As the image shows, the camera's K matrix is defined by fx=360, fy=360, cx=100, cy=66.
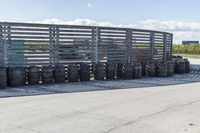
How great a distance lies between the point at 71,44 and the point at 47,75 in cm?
277

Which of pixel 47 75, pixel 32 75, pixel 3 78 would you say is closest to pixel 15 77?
pixel 3 78

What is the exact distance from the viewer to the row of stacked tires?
13391 millimetres

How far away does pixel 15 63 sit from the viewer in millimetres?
14742

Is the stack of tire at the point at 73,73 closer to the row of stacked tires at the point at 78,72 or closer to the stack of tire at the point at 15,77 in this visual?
the row of stacked tires at the point at 78,72

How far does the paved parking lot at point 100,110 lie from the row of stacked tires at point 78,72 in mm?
777

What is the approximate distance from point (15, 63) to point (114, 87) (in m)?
4.25

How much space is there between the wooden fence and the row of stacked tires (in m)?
0.91

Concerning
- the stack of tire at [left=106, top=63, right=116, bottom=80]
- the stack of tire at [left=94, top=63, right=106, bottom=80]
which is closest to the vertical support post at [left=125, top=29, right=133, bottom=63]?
the stack of tire at [left=106, top=63, right=116, bottom=80]

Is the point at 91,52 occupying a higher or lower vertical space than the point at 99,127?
higher

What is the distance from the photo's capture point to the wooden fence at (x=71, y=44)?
48.3 ft

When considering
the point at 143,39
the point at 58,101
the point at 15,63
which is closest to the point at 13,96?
the point at 58,101

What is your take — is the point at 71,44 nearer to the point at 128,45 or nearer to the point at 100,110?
the point at 128,45

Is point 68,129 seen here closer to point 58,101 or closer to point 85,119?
point 85,119

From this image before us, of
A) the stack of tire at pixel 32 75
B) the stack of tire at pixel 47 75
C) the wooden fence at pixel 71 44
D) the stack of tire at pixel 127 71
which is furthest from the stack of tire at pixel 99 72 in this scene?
the stack of tire at pixel 32 75
